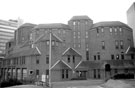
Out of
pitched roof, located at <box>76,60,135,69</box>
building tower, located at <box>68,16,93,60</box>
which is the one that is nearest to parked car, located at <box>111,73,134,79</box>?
pitched roof, located at <box>76,60,135,69</box>

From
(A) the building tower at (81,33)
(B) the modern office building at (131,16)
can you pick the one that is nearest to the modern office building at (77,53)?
(A) the building tower at (81,33)

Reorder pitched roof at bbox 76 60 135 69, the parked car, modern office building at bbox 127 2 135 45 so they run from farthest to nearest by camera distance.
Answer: modern office building at bbox 127 2 135 45
pitched roof at bbox 76 60 135 69
the parked car

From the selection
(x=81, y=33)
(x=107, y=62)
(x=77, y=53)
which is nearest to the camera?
(x=77, y=53)

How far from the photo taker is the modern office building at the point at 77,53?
3884cm

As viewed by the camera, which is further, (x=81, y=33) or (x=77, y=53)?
(x=81, y=33)

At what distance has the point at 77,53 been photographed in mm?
43688

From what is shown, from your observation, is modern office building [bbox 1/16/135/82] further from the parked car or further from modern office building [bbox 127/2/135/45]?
the parked car

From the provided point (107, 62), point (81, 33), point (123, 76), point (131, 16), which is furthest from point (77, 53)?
point (131, 16)

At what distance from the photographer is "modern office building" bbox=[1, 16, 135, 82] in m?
38.8

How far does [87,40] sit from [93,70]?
11.1 meters

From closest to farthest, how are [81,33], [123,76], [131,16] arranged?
[123,76]
[81,33]
[131,16]

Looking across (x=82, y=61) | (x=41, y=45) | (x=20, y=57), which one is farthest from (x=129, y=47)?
(x=20, y=57)

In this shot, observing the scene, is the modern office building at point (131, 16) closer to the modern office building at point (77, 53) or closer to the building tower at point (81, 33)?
the modern office building at point (77, 53)

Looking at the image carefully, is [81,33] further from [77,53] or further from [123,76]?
[123,76]
